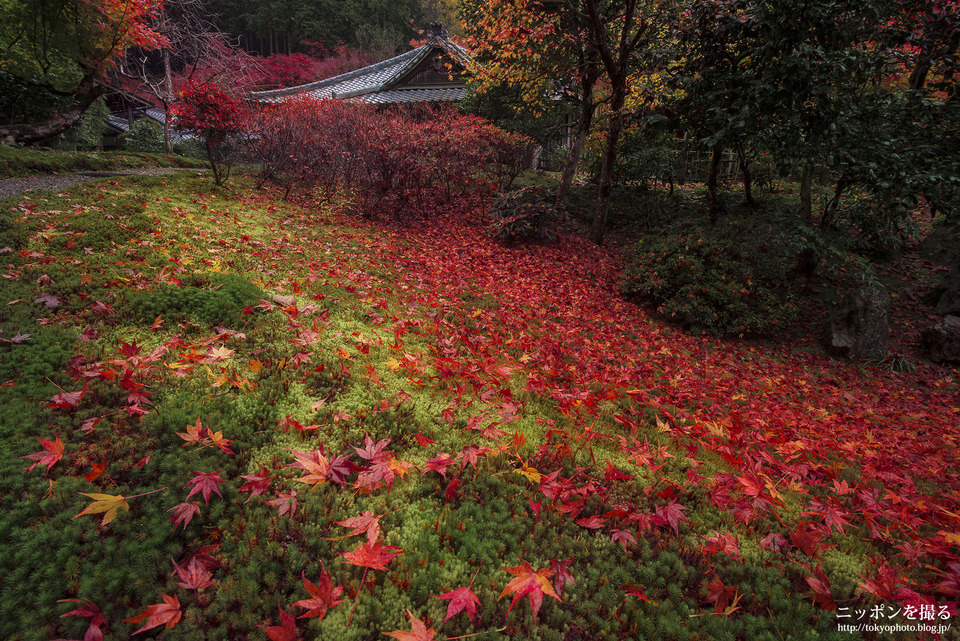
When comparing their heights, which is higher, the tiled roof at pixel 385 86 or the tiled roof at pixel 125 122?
the tiled roof at pixel 385 86

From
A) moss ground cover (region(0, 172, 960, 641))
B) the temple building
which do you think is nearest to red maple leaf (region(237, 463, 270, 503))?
moss ground cover (region(0, 172, 960, 641))

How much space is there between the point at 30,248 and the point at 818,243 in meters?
9.91

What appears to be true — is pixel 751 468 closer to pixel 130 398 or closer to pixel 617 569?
pixel 617 569

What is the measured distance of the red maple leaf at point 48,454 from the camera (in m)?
1.81

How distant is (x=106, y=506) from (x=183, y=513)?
28 cm

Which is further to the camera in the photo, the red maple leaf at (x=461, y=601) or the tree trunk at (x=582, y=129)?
the tree trunk at (x=582, y=129)

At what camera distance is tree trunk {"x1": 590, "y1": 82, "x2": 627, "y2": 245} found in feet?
27.4

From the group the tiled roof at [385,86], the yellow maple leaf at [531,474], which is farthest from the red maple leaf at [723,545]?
the tiled roof at [385,86]

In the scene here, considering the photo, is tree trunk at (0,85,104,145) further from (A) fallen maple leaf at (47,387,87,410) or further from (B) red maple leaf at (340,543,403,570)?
(B) red maple leaf at (340,543,403,570)

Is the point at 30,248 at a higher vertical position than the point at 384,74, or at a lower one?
lower

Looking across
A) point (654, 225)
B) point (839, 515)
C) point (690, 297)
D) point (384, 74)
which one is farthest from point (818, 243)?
point (384, 74)

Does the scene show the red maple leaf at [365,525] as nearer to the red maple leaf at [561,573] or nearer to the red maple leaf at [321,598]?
the red maple leaf at [321,598]

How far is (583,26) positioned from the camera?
9.72 meters

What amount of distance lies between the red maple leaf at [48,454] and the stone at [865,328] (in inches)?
330
